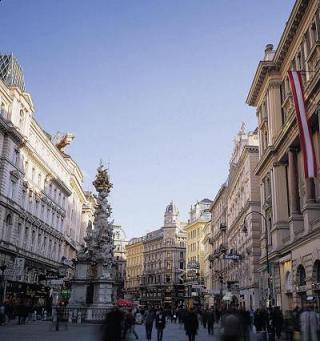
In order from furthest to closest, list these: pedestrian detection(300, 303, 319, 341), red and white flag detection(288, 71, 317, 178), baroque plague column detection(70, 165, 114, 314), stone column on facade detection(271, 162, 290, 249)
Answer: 1. baroque plague column detection(70, 165, 114, 314)
2. stone column on facade detection(271, 162, 290, 249)
3. red and white flag detection(288, 71, 317, 178)
4. pedestrian detection(300, 303, 319, 341)

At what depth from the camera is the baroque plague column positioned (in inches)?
1660

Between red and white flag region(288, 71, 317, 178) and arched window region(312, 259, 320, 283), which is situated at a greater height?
red and white flag region(288, 71, 317, 178)

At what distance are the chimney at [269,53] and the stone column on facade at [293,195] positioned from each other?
1246 cm

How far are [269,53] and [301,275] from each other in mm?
23169

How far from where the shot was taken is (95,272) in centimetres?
4334

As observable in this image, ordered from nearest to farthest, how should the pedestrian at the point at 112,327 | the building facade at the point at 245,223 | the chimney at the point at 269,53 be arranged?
the pedestrian at the point at 112,327 < the chimney at the point at 269,53 < the building facade at the point at 245,223

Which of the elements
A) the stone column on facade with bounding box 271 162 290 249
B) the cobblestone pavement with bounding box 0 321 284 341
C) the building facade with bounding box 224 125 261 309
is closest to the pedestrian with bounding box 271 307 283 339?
the cobblestone pavement with bounding box 0 321 284 341

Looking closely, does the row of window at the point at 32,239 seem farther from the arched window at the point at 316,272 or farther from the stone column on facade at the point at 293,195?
the arched window at the point at 316,272

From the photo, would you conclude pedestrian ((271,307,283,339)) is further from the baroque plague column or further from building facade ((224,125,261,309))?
building facade ((224,125,261,309))

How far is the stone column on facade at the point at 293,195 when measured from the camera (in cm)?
3800

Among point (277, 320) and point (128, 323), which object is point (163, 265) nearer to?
point (277, 320)

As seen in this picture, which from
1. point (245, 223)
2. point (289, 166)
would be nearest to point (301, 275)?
point (289, 166)

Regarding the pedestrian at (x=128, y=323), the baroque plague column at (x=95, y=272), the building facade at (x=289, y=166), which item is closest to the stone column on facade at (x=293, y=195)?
the building facade at (x=289, y=166)

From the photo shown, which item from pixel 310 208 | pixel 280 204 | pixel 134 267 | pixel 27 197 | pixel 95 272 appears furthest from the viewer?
pixel 134 267
